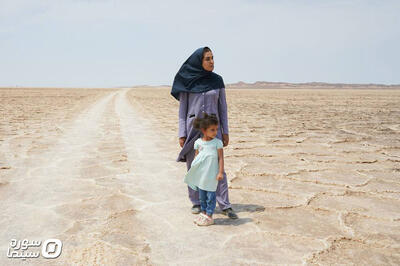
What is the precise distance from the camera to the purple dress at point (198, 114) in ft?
10.2

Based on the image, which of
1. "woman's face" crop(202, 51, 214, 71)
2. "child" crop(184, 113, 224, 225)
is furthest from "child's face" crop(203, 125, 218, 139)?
"woman's face" crop(202, 51, 214, 71)

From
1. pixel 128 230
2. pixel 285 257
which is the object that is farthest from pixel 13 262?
pixel 285 257

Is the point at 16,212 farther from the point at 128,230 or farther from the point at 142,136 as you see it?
the point at 142,136

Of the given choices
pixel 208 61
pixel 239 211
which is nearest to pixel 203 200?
pixel 239 211

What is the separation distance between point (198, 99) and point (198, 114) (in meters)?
0.13

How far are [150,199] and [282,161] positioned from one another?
249 cm

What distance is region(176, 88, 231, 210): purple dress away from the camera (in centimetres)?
312

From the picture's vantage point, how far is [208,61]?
3.03m

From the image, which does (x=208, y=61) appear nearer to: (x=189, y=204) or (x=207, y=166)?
(x=207, y=166)

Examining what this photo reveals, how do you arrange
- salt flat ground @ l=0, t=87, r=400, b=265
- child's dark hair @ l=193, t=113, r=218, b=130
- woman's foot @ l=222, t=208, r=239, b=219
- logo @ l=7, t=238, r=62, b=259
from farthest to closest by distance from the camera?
woman's foot @ l=222, t=208, r=239, b=219
child's dark hair @ l=193, t=113, r=218, b=130
salt flat ground @ l=0, t=87, r=400, b=265
logo @ l=7, t=238, r=62, b=259

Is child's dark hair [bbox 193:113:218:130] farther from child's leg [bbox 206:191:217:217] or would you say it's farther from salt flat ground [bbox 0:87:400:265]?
salt flat ground [bbox 0:87:400:265]

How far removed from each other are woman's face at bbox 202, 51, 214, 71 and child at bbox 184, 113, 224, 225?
1.44 feet

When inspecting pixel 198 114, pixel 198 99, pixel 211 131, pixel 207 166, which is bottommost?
pixel 207 166

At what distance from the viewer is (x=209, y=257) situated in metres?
2.37
